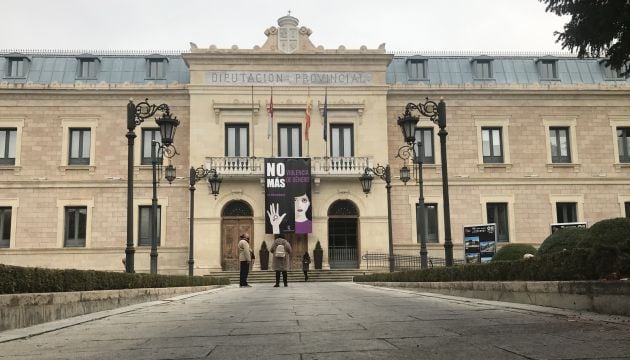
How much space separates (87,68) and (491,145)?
22712mm

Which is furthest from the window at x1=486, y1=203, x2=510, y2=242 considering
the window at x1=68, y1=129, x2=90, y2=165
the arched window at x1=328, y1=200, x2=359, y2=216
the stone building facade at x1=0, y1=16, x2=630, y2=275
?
the window at x1=68, y1=129, x2=90, y2=165

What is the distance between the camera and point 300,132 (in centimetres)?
3262

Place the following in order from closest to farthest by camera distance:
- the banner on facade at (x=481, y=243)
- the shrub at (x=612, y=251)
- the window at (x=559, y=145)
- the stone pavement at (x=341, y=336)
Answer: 1. the stone pavement at (x=341, y=336)
2. the shrub at (x=612, y=251)
3. the banner on facade at (x=481, y=243)
4. the window at (x=559, y=145)

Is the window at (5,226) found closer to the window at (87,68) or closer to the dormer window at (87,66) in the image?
the window at (87,68)

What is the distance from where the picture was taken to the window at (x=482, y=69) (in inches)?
1363

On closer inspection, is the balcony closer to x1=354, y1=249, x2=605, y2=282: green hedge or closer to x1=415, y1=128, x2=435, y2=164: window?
x1=415, y1=128, x2=435, y2=164: window

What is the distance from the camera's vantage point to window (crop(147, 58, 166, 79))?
33844 millimetres

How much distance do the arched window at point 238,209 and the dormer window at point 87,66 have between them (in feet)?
34.9

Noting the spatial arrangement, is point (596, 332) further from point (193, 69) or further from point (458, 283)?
point (193, 69)

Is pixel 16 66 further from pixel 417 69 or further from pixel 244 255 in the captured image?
pixel 417 69

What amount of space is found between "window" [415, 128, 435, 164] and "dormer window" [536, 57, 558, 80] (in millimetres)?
7692

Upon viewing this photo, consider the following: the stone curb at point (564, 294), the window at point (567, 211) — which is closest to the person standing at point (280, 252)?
the stone curb at point (564, 294)

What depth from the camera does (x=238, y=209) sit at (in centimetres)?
3180

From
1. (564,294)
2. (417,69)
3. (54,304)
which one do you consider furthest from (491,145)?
(54,304)
